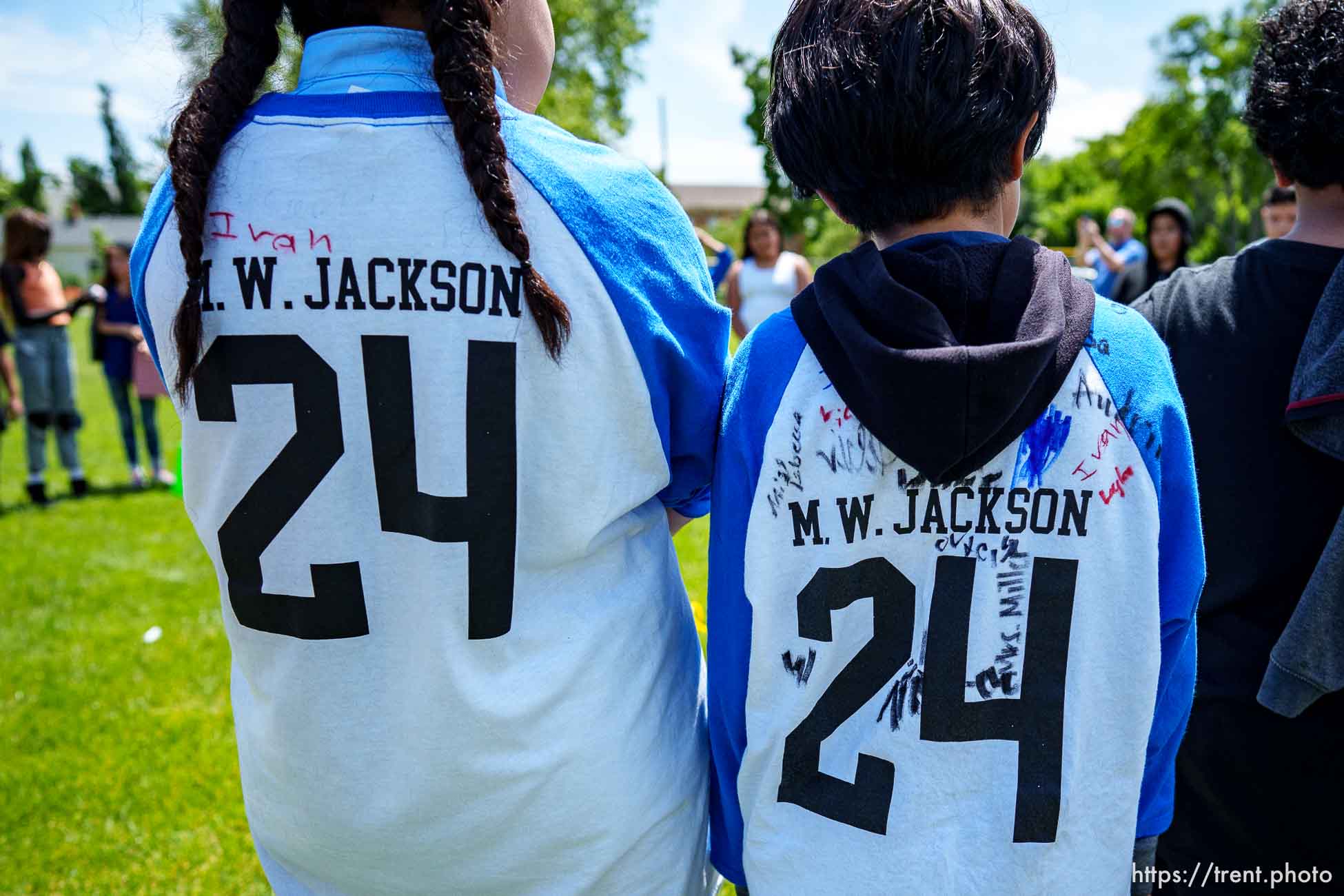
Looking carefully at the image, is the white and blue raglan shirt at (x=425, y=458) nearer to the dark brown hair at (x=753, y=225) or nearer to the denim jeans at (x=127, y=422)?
the dark brown hair at (x=753, y=225)

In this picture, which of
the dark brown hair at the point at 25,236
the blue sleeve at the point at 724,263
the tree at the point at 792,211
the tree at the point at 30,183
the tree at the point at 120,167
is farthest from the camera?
the tree at the point at 120,167

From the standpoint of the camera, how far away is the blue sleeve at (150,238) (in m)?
1.19

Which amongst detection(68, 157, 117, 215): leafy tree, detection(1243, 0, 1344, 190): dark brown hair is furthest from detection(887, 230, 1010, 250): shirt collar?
detection(68, 157, 117, 215): leafy tree

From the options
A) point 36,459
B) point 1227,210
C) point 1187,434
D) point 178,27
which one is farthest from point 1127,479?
point 1227,210

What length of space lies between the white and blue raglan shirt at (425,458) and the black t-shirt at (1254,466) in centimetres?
99

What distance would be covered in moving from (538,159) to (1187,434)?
903 millimetres

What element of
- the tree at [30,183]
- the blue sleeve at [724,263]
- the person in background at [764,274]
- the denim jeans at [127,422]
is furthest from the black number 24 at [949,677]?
the tree at [30,183]

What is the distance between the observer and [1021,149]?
1.25m

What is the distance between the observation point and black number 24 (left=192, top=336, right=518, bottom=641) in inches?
44.1

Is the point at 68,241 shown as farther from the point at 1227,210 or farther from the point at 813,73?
the point at 813,73

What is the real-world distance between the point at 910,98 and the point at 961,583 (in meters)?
0.61

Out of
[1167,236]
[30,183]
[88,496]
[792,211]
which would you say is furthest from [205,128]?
[30,183]

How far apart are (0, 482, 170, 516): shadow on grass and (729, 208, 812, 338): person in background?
583cm

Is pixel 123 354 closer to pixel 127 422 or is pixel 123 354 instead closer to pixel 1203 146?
pixel 127 422
